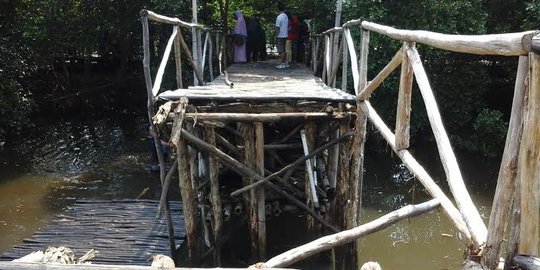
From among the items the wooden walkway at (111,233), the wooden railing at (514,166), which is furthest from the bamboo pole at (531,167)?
the wooden walkway at (111,233)

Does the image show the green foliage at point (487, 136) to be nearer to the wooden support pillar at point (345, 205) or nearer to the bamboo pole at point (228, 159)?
the wooden support pillar at point (345, 205)

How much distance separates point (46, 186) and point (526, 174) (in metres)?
10.5

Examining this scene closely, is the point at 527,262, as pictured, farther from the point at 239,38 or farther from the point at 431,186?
the point at 239,38

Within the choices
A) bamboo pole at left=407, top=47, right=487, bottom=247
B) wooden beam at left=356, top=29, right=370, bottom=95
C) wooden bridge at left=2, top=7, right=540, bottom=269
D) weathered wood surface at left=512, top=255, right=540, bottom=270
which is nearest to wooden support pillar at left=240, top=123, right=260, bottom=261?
wooden bridge at left=2, top=7, right=540, bottom=269

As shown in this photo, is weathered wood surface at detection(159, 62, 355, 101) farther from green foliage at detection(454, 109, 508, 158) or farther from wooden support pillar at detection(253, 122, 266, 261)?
green foliage at detection(454, 109, 508, 158)

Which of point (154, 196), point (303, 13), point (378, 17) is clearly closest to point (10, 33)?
point (154, 196)

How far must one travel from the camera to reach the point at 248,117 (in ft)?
17.7

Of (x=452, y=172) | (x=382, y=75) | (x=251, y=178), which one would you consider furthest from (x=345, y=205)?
(x=452, y=172)

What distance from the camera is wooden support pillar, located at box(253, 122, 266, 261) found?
5559 millimetres

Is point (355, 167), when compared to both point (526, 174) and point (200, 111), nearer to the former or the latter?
point (200, 111)

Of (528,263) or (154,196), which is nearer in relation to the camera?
(528,263)

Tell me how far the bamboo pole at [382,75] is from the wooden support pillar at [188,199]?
1994 mm

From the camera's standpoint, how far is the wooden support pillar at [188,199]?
18.7 feet

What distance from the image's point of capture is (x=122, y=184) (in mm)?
11148
